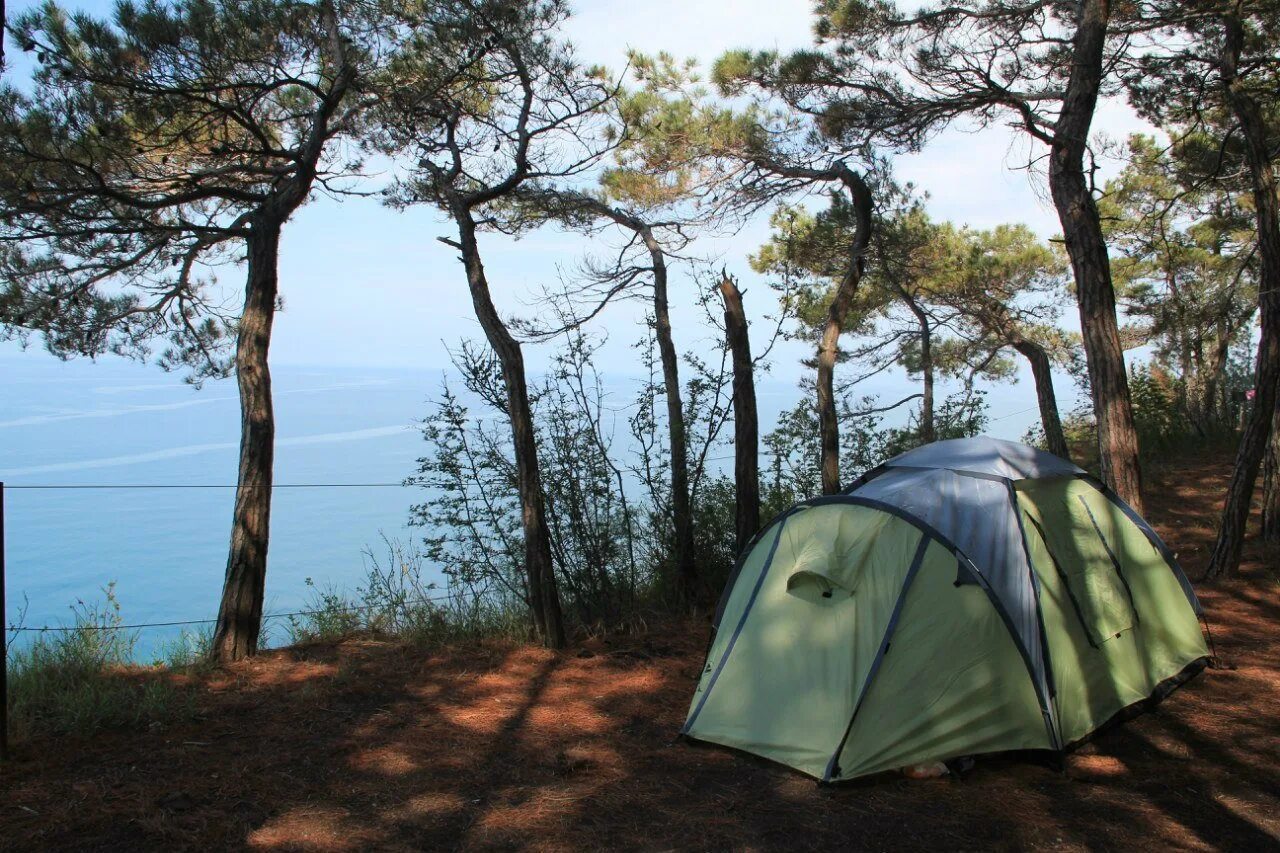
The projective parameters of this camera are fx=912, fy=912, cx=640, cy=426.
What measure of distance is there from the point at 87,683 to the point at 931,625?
4529 millimetres

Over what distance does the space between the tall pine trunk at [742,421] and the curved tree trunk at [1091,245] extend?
2503 millimetres

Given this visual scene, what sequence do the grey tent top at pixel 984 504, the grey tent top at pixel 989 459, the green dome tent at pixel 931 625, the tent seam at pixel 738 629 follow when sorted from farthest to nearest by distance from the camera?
the grey tent top at pixel 989 459 → the tent seam at pixel 738 629 → the grey tent top at pixel 984 504 → the green dome tent at pixel 931 625

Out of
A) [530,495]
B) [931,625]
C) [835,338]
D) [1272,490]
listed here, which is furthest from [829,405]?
[1272,490]

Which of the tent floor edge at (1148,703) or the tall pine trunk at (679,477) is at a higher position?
the tall pine trunk at (679,477)

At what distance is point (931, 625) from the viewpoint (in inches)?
173

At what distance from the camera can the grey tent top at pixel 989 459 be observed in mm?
5023

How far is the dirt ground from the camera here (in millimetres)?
3674

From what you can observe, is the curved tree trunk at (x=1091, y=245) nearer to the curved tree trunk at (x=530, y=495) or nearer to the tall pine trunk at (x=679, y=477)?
the tall pine trunk at (x=679, y=477)

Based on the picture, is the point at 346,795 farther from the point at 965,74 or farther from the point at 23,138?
the point at 965,74

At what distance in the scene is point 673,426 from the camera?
24.7 ft

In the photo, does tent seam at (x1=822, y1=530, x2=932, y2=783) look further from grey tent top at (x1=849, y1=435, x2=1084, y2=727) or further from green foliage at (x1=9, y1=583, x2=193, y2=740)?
green foliage at (x1=9, y1=583, x2=193, y2=740)

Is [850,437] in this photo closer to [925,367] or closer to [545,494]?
[925,367]

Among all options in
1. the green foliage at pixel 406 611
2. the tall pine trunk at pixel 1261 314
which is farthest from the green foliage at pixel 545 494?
the tall pine trunk at pixel 1261 314

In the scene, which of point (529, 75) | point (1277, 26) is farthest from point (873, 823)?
point (1277, 26)
